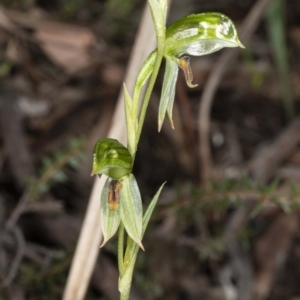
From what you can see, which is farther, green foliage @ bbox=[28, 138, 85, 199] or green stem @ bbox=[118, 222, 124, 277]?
green foliage @ bbox=[28, 138, 85, 199]

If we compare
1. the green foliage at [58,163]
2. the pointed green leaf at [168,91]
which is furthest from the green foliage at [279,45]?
the pointed green leaf at [168,91]

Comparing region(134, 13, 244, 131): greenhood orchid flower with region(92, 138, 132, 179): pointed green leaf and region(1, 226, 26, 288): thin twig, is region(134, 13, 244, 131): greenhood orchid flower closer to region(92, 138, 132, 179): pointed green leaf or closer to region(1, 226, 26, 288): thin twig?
region(92, 138, 132, 179): pointed green leaf

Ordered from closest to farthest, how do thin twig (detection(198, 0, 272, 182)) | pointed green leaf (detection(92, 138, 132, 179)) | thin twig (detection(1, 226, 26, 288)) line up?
pointed green leaf (detection(92, 138, 132, 179)) → thin twig (detection(1, 226, 26, 288)) → thin twig (detection(198, 0, 272, 182))

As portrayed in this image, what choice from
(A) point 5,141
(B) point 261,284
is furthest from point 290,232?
(A) point 5,141

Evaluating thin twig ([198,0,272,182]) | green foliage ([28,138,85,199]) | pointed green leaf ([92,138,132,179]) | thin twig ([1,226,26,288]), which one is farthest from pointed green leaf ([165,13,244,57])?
thin twig ([198,0,272,182])

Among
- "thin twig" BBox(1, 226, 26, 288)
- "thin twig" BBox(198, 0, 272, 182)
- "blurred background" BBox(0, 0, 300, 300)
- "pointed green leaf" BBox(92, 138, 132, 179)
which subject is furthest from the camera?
"thin twig" BBox(198, 0, 272, 182)

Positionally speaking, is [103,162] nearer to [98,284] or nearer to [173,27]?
[173,27]

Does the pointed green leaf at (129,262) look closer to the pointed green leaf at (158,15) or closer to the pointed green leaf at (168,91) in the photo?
the pointed green leaf at (168,91)
